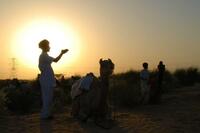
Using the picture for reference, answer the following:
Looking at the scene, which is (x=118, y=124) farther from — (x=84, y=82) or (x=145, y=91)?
(x=145, y=91)

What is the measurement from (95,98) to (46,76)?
1.64 m

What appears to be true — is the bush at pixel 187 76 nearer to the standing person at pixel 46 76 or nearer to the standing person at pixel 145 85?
the standing person at pixel 145 85

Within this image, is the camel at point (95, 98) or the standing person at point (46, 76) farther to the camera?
the standing person at point (46, 76)

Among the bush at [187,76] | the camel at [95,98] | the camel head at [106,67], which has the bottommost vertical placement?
the camel at [95,98]

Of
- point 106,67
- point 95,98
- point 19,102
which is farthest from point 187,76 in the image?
point 106,67

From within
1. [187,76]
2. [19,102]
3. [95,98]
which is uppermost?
[187,76]

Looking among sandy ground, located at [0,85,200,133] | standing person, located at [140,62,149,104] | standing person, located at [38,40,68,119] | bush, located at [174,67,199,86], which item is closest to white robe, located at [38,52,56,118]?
standing person, located at [38,40,68,119]

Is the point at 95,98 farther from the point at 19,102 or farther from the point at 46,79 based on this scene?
the point at 19,102

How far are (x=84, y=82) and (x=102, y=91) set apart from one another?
1208 millimetres

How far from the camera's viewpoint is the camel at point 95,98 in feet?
58.3

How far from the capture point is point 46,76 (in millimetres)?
18547

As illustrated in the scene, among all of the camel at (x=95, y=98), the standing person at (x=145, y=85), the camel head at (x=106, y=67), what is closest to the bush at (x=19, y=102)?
the standing person at (x=145, y=85)

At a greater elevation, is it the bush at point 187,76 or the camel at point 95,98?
the bush at point 187,76

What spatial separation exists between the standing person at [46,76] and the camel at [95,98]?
91 centimetres
